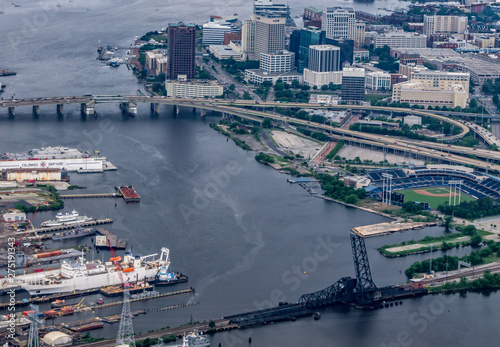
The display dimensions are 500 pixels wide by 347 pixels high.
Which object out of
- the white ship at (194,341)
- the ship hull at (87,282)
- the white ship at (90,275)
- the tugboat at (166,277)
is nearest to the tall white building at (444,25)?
the white ship at (90,275)

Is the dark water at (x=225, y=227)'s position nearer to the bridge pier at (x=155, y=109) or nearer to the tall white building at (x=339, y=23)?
the bridge pier at (x=155, y=109)

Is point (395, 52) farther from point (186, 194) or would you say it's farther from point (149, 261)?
point (149, 261)

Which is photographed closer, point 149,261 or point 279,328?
point 279,328

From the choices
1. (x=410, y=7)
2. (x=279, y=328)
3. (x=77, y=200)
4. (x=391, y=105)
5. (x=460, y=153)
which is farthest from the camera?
(x=410, y=7)

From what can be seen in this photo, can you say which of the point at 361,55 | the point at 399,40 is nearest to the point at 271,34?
the point at 361,55

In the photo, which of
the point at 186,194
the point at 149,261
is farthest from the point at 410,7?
the point at 149,261

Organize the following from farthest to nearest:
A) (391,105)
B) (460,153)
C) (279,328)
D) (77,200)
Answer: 1. (391,105)
2. (460,153)
3. (77,200)
4. (279,328)

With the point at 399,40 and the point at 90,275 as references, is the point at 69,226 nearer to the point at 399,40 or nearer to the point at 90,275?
the point at 90,275
